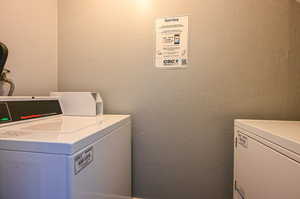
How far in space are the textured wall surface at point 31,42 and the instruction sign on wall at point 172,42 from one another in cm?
93

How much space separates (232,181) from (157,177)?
578 mm

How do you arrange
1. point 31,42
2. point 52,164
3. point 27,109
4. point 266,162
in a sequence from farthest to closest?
point 31,42 < point 27,109 < point 266,162 < point 52,164

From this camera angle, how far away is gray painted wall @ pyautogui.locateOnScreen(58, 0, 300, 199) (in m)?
1.20

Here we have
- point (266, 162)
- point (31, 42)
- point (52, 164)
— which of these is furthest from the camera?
point (31, 42)

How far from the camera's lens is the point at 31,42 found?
126 cm

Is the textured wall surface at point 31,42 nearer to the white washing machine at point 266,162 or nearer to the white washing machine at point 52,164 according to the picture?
the white washing machine at point 52,164

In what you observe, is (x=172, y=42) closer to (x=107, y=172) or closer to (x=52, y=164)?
(x=107, y=172)

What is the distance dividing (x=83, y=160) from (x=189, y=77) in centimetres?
97

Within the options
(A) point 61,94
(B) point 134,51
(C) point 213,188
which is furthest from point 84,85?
(C) point 213,188

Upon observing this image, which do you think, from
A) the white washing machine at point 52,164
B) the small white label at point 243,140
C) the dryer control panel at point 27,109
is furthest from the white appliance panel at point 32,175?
the small white label at point 243,140

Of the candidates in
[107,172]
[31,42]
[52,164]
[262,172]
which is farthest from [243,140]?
[31,42]

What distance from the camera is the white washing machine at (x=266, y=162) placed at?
0.63 meters

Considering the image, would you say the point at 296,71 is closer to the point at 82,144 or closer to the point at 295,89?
the point at 295,89

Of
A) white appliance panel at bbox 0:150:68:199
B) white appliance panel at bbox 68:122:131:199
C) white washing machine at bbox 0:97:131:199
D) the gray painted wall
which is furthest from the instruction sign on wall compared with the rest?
white appliance panel at bbox 0:150:68:199
